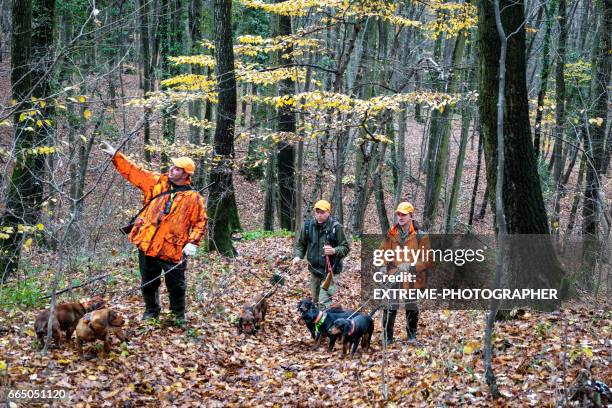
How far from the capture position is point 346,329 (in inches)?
290

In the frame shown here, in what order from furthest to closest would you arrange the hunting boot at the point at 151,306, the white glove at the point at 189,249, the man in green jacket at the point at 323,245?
1. the man in green jacket at the point at 323,245
2. the hunting boot at the point at 151,306
3. the white glove at the point at 189,249

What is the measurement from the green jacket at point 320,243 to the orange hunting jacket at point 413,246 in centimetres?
81

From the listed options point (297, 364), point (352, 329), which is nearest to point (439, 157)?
point (352, 329)

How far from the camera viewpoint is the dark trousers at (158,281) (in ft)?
24.0

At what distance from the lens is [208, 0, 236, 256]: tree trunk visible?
40.1 feet

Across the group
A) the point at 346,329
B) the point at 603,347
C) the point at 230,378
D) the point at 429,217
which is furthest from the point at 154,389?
the point at 429,217

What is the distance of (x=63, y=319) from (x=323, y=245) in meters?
3.78

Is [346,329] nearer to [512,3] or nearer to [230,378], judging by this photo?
[230,378]

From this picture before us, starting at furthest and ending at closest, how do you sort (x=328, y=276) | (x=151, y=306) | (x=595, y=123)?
(x=595, y=123) → (x=328, y=276) → (x=151, y=306)

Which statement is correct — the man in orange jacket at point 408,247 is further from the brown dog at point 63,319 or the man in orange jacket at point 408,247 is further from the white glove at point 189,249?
the brown dog at point 63,319

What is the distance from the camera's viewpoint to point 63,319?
627cm

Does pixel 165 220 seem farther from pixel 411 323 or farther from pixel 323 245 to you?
pixel 411 323

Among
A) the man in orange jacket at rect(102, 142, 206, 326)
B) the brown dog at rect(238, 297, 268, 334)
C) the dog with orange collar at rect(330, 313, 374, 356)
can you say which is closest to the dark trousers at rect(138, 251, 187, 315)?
the man in orange jacket at rect(102, 142, 206, 326)

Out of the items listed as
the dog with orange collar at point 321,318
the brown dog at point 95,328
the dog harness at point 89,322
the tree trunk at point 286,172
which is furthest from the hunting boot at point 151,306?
the tree trunk at point 286,172
